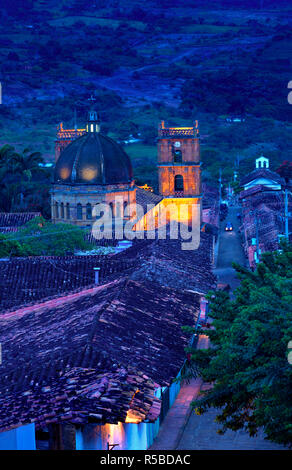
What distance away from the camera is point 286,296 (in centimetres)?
1695

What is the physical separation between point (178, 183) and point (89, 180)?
842 cm

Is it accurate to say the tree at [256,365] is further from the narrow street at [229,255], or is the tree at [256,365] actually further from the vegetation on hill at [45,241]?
the narrow street at [229,255]

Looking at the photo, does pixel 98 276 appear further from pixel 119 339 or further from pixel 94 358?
pixel 94 358

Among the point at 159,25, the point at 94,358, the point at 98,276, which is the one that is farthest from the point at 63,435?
the point at 159,25

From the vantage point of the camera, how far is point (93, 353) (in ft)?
62.2

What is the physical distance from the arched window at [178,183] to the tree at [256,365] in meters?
38.4

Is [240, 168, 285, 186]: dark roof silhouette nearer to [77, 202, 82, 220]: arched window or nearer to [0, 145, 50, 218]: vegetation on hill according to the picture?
[0, 145, 50, 218]: vegetation on hill

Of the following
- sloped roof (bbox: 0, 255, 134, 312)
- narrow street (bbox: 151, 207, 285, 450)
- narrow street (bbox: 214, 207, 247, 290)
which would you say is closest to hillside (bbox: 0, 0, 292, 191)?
narrow street (bbox: 214, 207, 247, 290)

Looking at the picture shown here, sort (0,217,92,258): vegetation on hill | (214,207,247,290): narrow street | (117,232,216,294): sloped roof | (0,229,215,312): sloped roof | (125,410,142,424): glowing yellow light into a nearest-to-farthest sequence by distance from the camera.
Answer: (125,410,142,424): glowing yellow light < (117,232,216,294): sloped roof < (0,229,215,312): sloped roof < (0,217,92,258): vegetation on hill < (214,207,247,290): narrow street

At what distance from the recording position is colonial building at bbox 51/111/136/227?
50.8 metres

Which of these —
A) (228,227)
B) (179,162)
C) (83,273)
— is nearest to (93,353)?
(83,273)

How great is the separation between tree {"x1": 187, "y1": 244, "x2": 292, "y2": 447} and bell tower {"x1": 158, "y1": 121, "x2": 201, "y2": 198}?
123 feet

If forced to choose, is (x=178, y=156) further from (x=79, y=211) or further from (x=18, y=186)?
(x=18, y=186)

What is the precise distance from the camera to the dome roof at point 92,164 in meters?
50.9
